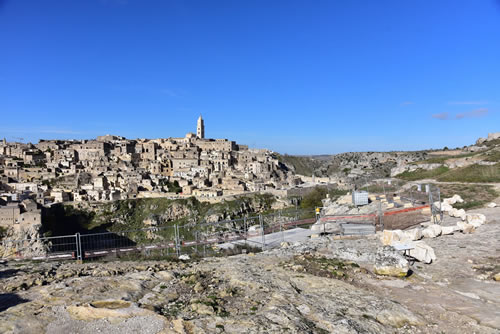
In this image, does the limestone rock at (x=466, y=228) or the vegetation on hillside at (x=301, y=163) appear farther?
the vegetation on hillside at (x=301, y=163)

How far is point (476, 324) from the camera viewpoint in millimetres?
5578

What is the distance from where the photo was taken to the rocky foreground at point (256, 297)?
516 centimetres

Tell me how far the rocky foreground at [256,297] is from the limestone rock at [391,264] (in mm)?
208

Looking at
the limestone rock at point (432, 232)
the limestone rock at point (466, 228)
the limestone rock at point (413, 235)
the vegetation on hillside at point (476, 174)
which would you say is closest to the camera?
the limestone rock at point (413, 235)

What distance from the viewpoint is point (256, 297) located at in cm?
653

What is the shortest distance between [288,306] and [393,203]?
14.7 metres

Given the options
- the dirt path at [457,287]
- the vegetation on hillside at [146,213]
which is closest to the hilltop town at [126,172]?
the vegetation on hillside at [146,213]

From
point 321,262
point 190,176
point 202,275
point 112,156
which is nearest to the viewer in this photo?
point 202,275

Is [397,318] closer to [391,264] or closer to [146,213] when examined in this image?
[391,264]

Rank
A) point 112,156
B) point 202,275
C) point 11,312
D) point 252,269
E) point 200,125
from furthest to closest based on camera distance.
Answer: point 200,125 → point 112,156 → point 252,269 → point 202,275 → point 11,312

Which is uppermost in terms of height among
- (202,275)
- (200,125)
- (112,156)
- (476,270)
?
(200,125)

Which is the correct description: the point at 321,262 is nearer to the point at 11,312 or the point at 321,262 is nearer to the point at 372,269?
the point at 372,269

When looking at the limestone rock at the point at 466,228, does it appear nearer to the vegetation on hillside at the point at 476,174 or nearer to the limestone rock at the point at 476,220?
the limestone rock at the point at 476,220

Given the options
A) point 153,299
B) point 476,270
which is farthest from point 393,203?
point 153,299
